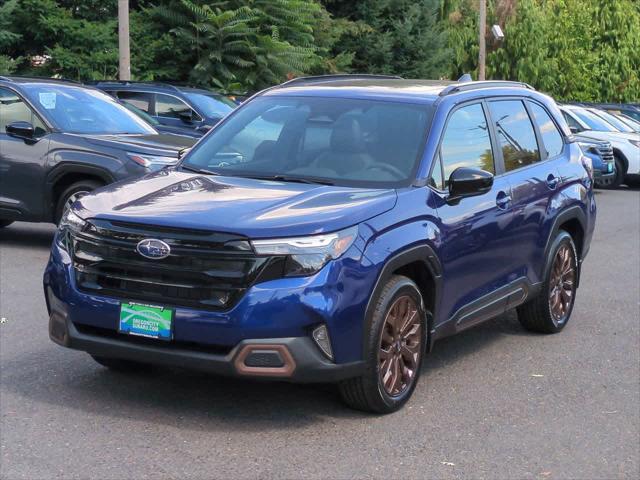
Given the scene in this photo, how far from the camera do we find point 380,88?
723 centimetres

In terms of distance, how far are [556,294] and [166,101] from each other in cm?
984

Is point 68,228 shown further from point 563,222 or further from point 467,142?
point 563,222

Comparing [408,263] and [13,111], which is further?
[13,111]

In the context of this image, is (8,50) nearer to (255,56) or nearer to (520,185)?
(255,56)

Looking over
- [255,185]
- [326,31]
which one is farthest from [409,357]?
[326,31]

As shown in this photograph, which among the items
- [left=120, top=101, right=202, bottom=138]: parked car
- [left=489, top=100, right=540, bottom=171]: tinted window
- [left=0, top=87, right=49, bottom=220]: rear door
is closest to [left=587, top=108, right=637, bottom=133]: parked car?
[left=120, top=101, right=202, bottom=138]: parked car

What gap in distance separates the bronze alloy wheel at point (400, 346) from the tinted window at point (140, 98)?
37.8 feet

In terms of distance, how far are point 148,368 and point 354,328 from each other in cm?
170

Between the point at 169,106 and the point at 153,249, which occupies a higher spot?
the point at 153,249

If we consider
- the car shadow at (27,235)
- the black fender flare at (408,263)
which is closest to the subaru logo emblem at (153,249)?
the black fender flare at (408,263)

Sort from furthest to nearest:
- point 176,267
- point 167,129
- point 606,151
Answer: point 606,151
point 167,129
point 176,267

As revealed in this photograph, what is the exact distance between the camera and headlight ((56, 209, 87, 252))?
19.5 ft

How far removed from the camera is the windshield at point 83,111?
1186 cm

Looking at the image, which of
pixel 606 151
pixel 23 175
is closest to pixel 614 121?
pixel 606 151
